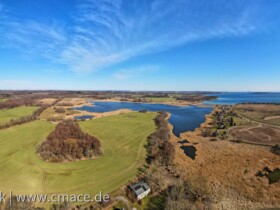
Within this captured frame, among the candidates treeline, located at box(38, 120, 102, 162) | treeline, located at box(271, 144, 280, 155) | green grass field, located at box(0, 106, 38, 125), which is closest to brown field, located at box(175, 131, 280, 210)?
treeline, located at box(271, 144, 280, 155)

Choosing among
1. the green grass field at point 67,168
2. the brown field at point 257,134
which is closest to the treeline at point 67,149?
the green grass field at point 67,168

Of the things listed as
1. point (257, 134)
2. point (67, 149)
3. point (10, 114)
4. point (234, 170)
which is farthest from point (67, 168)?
point (10, 114)

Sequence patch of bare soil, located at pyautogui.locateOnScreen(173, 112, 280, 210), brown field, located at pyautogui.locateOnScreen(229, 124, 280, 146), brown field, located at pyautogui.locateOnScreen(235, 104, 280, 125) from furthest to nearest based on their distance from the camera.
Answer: brown field, located at pyautogui.locateOnScreen(235, 104, 280, 125)
brown field, located at pyautogui.locateOnScreen(229, 124, 280, 146)
patch of bare soil, located at pyautogui.locateOnScreen(173, 112, 280, 210)

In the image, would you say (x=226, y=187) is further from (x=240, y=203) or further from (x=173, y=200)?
(x=173, y=200)

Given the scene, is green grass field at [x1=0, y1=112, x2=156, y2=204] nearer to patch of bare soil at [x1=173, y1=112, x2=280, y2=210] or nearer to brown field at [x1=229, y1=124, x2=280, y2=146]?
patch of bare soil at [x1=173, y1=112, x2=280, y2=210]

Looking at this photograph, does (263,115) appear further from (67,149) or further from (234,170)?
(67,149)

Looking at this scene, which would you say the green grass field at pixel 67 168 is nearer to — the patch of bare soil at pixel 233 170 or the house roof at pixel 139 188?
the house roof at pixel 139 188

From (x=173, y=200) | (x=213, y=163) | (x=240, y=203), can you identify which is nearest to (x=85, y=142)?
(x=173, y=200)
